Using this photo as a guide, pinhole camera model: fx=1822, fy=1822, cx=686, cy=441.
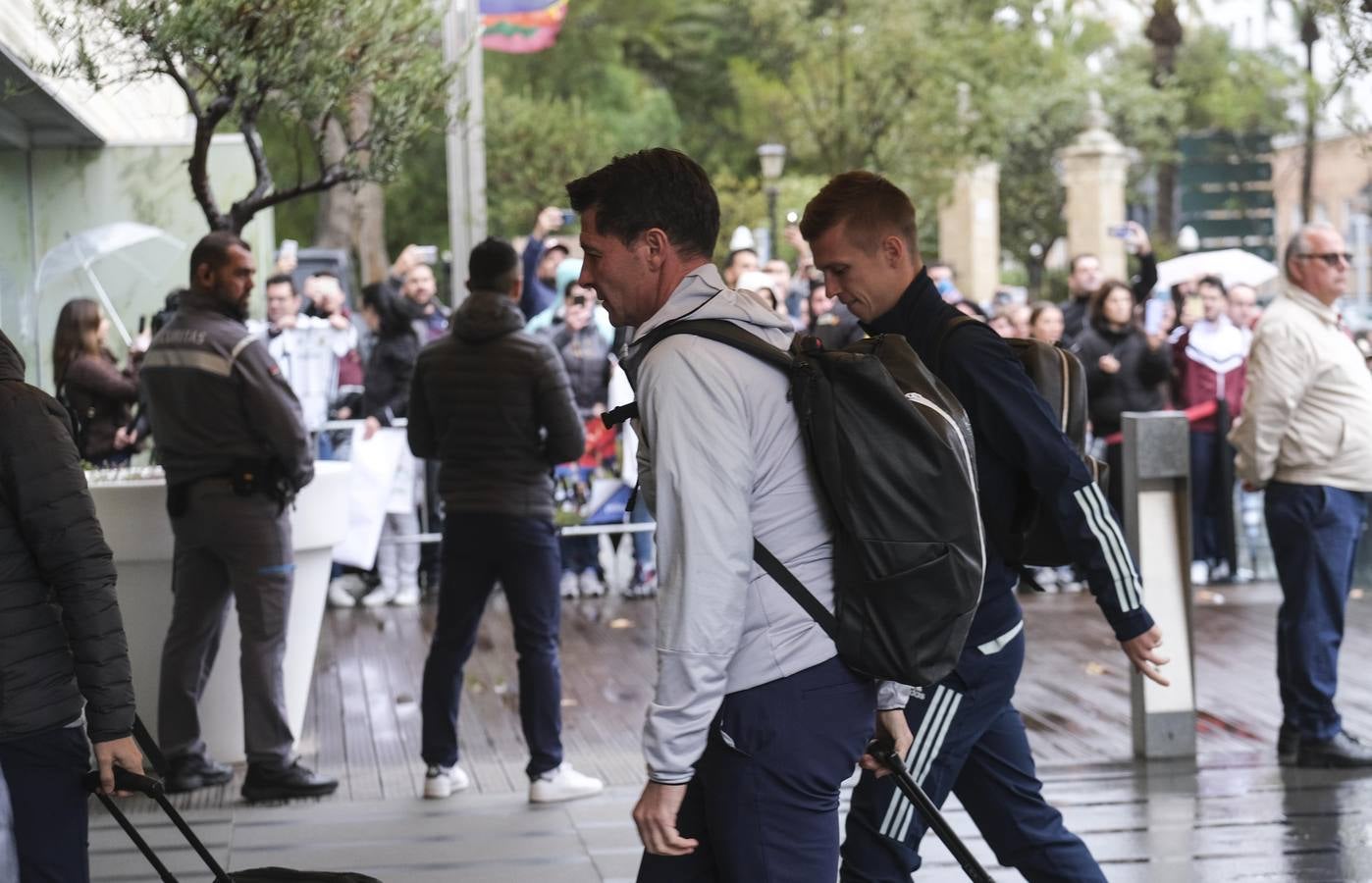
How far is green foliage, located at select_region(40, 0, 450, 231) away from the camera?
7.10 metres

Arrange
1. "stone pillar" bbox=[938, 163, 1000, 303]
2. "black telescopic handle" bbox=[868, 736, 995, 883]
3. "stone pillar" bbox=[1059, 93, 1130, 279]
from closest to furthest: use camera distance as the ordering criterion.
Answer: "black telescopic handle" bbox=[868, 736, 995, 883]
"stone pillar" bbox=[1059, 93, 1130, 279]
"stone pillar" bbox=[938, 163, 1000, 303]

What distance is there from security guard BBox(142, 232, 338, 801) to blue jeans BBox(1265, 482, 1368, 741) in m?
3.93

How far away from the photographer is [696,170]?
3312mm

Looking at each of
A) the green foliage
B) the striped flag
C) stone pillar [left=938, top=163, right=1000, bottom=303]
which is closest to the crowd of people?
the green foliage

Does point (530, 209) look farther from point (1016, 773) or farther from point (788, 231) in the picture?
point (1016, 773)

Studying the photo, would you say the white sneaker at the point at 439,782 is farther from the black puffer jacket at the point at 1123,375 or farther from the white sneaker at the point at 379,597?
the black puffer jacket at the point at 1123,375

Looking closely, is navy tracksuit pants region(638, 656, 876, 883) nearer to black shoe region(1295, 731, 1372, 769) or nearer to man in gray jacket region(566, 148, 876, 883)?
man in gray jacket region(566, 148, 876, 883)

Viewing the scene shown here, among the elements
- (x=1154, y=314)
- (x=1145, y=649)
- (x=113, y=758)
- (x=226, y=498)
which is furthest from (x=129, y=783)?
(x=1154, y=314)

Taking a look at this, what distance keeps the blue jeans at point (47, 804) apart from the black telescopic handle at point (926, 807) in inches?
63.7

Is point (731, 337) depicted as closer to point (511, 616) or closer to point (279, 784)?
point (511, 616)

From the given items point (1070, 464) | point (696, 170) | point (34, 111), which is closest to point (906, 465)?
point (696, 170)

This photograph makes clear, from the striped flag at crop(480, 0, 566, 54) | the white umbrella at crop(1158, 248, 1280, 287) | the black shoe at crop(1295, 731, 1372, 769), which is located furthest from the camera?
the striped flag at crop(480, 0, 566, 54)

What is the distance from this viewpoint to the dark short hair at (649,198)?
3.22 meters

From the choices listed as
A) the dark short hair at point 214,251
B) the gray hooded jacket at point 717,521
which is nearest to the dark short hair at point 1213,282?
the dark short hair at point 214,251
